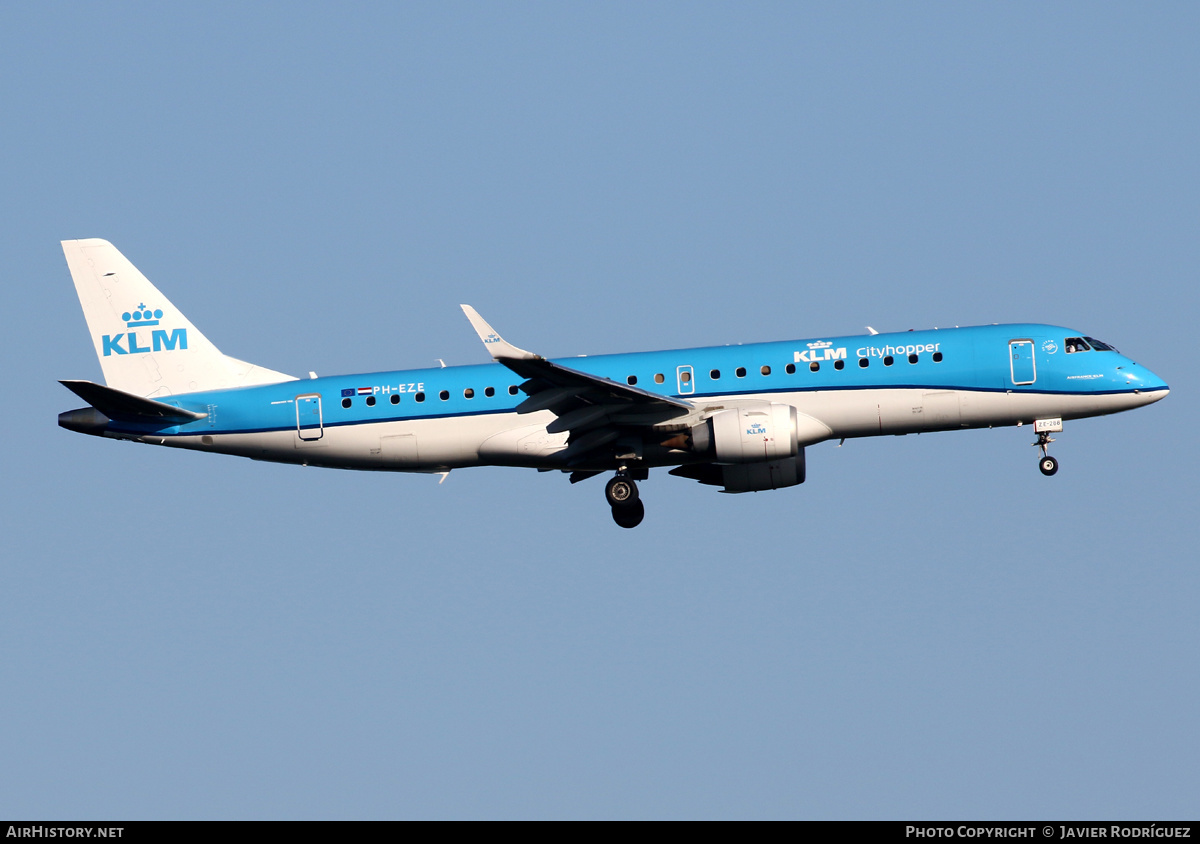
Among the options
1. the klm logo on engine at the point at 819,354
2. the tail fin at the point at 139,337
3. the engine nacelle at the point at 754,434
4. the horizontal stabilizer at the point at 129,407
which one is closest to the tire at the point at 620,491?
the engine nacelle at the point at 754,434

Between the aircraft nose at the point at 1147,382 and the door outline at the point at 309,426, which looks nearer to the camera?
the aircraft nose at the point at 1147,382

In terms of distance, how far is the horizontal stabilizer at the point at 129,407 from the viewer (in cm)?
4019

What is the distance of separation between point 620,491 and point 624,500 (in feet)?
0.99

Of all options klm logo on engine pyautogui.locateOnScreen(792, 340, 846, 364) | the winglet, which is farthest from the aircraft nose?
the winglet

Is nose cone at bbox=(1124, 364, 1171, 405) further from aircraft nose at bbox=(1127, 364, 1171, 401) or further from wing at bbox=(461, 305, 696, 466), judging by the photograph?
wing at bbox=(461, 305, 696, 466)

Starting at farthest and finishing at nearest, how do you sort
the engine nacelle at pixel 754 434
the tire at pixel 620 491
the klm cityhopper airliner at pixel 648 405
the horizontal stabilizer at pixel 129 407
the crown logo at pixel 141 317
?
1. the crown logo at pixel 141 317
2. the tire at pixel 620 491
3. the horizontal stabilizer at pixel 129 407
4. the klm cityhopper airliner at pixel 648 405
5. the engine nacelle at pixel 754 434

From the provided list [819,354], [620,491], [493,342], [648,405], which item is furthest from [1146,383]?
[493,342]

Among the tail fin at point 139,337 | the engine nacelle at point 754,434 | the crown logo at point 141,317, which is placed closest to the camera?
the engine nacelle at point 754,434

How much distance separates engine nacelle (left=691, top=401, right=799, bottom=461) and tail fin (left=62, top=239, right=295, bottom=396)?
1338cm

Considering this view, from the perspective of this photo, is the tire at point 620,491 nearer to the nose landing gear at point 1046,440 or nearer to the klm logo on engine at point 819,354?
the klm logo on engine at point 819,354

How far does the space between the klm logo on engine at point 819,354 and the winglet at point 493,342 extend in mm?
8114

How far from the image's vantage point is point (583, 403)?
39031 millimetres
